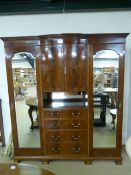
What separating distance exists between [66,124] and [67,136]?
0.59 ft

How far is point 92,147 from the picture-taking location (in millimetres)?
2836

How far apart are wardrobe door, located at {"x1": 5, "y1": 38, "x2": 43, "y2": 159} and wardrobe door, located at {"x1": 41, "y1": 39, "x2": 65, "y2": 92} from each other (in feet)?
0.28

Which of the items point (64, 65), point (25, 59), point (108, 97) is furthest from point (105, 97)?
point (25, 59)

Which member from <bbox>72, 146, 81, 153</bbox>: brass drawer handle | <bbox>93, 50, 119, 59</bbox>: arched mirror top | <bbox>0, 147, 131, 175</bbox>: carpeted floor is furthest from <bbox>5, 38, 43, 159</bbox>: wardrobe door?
<bbox>93, 50, 119, 59</bbox>: arched mirror top

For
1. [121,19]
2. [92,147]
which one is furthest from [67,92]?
[121,19]

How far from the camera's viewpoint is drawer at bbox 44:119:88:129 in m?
2.76

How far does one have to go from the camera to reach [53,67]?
8.71 feet

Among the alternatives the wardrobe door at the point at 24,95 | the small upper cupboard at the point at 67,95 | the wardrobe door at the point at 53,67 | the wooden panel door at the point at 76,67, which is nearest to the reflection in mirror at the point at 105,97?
the small upper cupboard at the point at 67,95

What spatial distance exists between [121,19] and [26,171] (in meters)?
2.51

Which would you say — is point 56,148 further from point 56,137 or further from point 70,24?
point 70,24

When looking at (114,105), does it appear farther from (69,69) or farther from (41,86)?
(41,86)

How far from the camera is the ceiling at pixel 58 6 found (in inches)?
114

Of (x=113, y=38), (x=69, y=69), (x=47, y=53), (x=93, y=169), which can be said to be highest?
(x=113, y=38)

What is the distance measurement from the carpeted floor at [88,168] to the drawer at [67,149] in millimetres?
158
